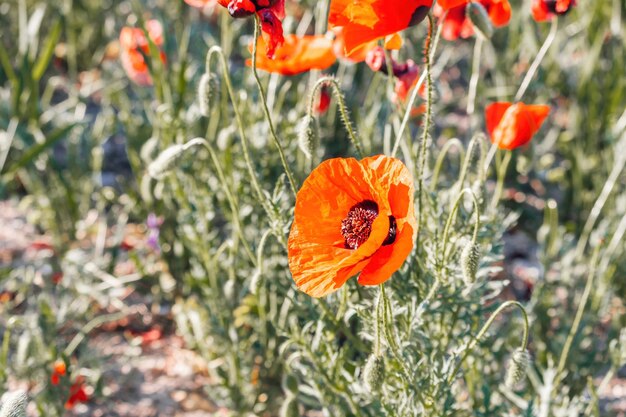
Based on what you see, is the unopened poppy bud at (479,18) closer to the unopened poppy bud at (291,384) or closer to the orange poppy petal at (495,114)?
the orange poppy petal at (495,114)

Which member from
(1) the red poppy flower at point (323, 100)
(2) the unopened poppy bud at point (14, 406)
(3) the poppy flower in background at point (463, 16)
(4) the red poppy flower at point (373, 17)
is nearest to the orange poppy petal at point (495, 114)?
(3) the poppy flower in background at point (463, 16)

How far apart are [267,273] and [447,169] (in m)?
1.15

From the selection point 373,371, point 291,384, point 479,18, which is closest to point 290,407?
point 291,384

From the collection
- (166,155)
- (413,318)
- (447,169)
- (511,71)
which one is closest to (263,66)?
(166,155)

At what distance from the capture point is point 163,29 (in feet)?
9.68

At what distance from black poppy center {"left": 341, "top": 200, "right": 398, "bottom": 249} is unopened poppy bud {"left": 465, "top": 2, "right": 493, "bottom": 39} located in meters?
0.61

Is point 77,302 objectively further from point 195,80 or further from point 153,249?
point 195,80

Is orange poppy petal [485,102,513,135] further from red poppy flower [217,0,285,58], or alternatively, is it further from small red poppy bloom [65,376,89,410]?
small red poppy bloom [65,376,89,410]

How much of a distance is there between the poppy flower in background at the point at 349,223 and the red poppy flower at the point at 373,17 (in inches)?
9.4

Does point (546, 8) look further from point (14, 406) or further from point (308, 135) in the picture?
point (14, 406)

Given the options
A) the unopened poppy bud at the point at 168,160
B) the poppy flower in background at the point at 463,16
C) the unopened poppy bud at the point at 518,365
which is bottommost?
the unopened poppy bud at the point at 518,365

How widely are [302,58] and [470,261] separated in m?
0.82

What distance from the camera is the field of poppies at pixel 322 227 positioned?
1.62 meters

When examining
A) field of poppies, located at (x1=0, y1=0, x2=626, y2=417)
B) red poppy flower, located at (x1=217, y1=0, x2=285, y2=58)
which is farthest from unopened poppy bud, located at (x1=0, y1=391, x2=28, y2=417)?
red poppy flower, located at (x1=217, y1=0, x2=285, y2=58)
